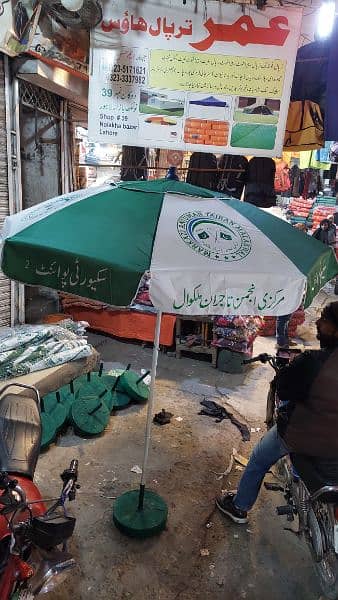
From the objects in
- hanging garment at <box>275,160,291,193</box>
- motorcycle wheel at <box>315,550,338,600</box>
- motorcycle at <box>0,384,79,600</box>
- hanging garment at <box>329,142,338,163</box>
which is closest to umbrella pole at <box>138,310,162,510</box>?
motorcycle at <box>0,384,79,600</box>

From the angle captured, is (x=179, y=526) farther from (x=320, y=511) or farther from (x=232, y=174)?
(x=232, y=174)

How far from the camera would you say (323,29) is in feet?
19.9

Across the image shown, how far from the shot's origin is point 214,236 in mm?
2408

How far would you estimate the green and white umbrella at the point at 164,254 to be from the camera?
6.78 feet

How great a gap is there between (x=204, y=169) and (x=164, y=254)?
→ 3.60 metres

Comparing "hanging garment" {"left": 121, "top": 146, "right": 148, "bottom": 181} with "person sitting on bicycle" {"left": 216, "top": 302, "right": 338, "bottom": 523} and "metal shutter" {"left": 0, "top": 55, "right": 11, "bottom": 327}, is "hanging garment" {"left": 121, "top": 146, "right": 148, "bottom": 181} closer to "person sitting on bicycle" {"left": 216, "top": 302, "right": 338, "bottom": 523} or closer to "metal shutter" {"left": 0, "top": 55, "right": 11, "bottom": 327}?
"metal shutter" {"left": 0, "top": 55, "right": 11, "bottom": 327}

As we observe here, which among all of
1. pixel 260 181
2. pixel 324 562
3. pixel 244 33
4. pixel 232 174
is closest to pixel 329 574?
pixel 324 562

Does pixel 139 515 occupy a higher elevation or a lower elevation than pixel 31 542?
lower

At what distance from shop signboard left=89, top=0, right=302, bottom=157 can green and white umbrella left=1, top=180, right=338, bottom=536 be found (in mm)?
1723

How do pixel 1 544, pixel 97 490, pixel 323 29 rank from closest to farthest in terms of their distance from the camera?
pixel 1 544
pixel 97 490
pixel 323 29

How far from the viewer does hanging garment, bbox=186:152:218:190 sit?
543 centimetres

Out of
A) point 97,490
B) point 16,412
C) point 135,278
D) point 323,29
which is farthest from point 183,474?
point 323,29

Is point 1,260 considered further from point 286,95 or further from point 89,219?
point 286,95

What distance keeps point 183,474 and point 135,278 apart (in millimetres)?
2739
